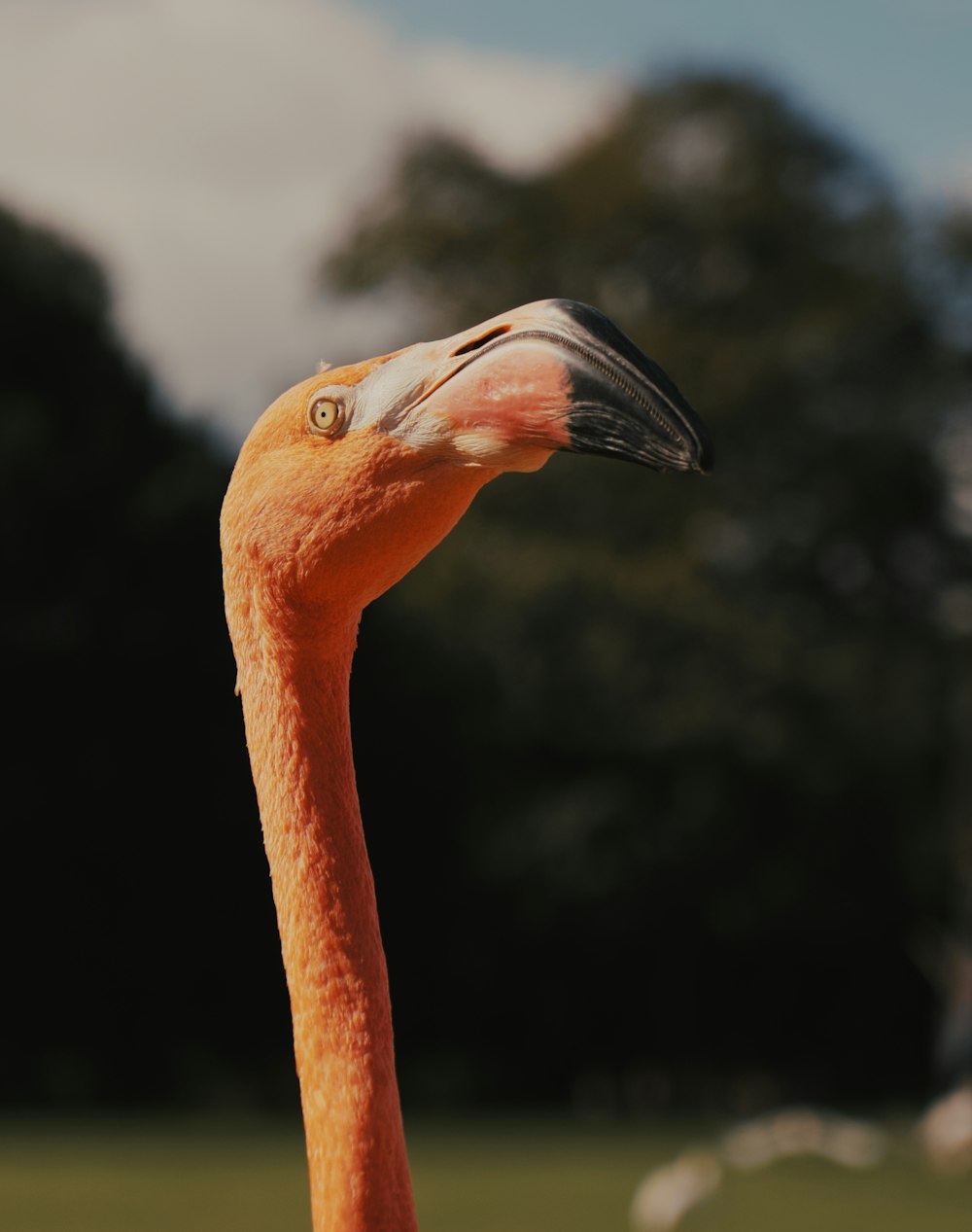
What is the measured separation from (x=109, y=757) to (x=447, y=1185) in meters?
8.01

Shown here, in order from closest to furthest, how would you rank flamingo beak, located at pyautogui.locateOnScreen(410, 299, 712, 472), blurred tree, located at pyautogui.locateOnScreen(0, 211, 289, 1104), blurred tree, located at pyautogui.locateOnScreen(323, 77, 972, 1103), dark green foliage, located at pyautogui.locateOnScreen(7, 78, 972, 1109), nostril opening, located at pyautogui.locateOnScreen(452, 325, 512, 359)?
1. flamingo beak, located at pyautogui.locateOnScreen(410, 299, 712, 472)
2. nostril opening, located at pyautogui.locateOnScreen(452, 325, 512, 359)
3. blurred tree, located at pyautogui.locateOnScreen(0, 211, 289, 1104)
4. dark green foliage, located at pyautogui.locateOnScreen(7, 78, 972, 1109)
5. blurred tree, located at pyautogui.locateOnScreen(323, 77, 972, 1103)

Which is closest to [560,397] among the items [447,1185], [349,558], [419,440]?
[419,440]

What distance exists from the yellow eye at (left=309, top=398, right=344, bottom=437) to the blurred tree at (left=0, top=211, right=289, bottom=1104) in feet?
54.7

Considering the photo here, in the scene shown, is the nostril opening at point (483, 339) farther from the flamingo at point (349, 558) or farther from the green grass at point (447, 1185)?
the green grass at point (447, 1185)

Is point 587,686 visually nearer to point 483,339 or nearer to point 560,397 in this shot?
point 483,339

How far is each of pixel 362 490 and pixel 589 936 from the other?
20.7 metres

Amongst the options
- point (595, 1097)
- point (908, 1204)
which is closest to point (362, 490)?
point (908, 1204)

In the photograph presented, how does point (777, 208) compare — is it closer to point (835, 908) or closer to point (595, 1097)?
point (835, 908)

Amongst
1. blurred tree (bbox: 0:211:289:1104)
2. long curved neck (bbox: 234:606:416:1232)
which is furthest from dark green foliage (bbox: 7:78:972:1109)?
long curved neck (bbox: 234:606:416:1232)

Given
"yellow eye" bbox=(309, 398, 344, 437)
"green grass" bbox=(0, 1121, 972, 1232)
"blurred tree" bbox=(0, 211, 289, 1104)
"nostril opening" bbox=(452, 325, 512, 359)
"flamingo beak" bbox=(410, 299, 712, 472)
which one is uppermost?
"blurred tree" bbox=(0, 211, 289, 1104)

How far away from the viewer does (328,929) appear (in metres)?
2.37

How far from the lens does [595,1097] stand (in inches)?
889

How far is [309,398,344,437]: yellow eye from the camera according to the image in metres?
2.35

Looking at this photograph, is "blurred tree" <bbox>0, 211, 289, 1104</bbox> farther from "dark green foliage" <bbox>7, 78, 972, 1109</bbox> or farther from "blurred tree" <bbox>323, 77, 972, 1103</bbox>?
"blurred tree" <bbox>323, 77, 972, 1103</bbox>
